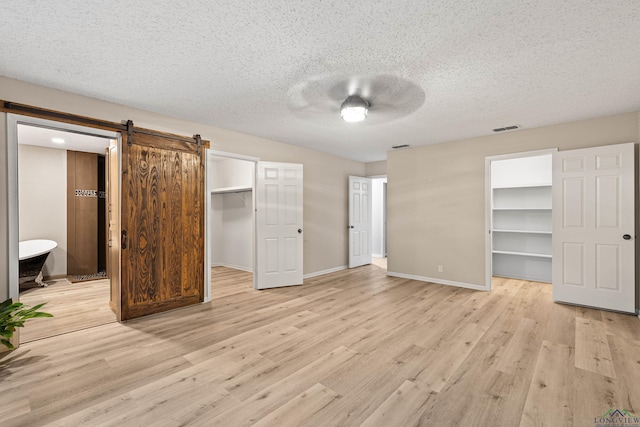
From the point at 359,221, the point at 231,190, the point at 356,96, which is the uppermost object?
the point at 356,96

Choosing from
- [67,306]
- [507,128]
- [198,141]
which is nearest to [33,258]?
[67,306]

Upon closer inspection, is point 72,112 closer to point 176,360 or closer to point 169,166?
point 169,166

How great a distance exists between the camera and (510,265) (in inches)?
225

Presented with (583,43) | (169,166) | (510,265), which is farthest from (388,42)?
(510,265)

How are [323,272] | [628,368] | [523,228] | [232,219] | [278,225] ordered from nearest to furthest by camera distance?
[628,368], [278,225], [523,228], [323,272], [232,219]

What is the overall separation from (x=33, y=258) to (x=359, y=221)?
237 inches

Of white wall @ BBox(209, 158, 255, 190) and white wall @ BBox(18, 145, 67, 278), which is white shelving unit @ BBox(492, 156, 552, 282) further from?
white wall @ BBox(18, 145, 67, 278)

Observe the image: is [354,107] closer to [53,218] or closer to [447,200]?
[447,200]

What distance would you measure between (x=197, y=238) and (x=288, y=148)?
2322 millimetres

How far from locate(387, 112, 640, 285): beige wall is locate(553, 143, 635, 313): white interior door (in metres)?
0.38

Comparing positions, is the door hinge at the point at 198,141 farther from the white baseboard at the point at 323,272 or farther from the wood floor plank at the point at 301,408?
the wood floor plank at the point at 301,408

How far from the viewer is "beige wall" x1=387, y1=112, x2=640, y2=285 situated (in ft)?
14.5

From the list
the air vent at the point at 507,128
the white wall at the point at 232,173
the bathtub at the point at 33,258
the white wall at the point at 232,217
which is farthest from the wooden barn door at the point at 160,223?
the air vent at the point at 507,128

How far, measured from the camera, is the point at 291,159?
5.43 meters
